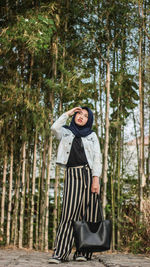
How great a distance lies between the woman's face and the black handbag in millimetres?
857

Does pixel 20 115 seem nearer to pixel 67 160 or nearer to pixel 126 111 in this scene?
pixel 126 111

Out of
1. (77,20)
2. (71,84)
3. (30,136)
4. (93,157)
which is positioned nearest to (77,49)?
(77,20)

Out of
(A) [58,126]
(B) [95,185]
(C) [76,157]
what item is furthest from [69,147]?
(B) [95,185]

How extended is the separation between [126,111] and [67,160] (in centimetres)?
364

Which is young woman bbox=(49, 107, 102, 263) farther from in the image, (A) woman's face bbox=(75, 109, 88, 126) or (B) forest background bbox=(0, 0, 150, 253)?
(B) forest background bbox=(0, 0, 150, 253)

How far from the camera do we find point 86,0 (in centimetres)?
585

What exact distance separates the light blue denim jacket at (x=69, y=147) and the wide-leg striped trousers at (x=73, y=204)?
0.08m

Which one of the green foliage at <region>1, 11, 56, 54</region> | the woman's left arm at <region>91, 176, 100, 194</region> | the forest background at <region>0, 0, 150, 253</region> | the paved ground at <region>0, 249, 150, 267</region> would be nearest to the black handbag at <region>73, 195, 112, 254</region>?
the paved ground at <region>0, 249, 150, 267</region>

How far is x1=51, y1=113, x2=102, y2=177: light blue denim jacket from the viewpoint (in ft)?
10.6

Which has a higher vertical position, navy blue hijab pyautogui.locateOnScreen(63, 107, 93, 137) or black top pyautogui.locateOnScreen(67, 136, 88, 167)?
navy blue hijab pyautogui.locateOnScreen(63, 107, 93, 137)

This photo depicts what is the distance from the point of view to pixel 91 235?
300cm

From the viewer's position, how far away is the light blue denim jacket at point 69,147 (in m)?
3.22

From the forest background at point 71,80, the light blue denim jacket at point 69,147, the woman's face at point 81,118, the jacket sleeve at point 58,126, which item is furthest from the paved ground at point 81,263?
the forest background at point 71,80

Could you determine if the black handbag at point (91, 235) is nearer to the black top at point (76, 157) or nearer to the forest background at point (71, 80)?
the black top at point (76, 157)
